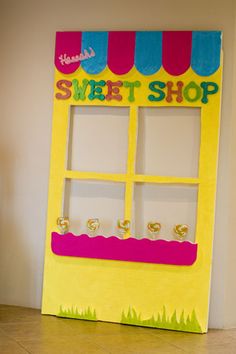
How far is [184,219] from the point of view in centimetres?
477

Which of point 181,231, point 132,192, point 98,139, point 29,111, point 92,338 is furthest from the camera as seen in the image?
point 29,111

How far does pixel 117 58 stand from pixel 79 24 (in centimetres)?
45

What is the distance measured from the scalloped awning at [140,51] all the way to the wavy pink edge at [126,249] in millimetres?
1264

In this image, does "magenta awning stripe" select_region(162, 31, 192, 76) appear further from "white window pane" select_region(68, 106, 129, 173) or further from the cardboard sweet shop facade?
"white window pane" select_region(68, 106, 129, 173)

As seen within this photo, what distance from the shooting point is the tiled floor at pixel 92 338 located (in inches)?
161

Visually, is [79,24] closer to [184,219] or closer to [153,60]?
[153,60]

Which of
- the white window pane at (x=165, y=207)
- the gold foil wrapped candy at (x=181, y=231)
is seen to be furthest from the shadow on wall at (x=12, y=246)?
the gold foil wrapped candy at (x=181, y=231)

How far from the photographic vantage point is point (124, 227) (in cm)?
476

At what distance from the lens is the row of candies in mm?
4703

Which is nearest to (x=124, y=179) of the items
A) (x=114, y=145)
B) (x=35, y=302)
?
(x=114, y=145)

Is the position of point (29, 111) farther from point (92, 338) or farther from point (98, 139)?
point (92, 338)

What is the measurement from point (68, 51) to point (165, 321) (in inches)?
85.8

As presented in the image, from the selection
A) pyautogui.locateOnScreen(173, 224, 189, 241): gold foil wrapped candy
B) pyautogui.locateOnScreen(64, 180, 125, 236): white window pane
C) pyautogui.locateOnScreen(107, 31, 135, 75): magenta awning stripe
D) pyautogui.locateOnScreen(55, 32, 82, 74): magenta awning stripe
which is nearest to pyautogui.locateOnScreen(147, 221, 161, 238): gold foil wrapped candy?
pyautogui.locateOnScreen(173, 224, 189, 241): gold foil wrapped candy

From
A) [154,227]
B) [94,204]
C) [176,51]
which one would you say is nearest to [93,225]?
[94,204]
